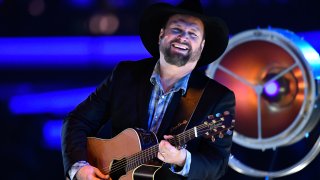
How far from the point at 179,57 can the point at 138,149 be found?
1.73 feet

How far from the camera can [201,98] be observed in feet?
10.4

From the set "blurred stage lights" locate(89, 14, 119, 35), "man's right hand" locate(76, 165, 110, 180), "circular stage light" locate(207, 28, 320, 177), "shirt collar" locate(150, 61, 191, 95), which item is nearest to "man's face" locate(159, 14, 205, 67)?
"shirt collar" locate(150, 61, 191, 95)

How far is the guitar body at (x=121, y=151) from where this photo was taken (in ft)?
9.91

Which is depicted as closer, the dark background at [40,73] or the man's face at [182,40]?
the man's face at [182,40]

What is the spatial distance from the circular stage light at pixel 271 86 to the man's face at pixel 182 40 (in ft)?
2.94

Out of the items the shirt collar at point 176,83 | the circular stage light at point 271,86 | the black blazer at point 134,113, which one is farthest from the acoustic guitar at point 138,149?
the circular stage light at point 271,86

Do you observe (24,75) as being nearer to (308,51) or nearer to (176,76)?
(176,76)

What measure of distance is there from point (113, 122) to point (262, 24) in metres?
1.57

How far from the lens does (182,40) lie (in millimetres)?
3176

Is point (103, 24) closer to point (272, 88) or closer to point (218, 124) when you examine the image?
point (272, 88)

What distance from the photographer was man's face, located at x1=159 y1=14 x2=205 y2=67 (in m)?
3.17

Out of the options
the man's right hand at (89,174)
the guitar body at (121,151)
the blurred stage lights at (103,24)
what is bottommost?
the man's right hand at (89,174)

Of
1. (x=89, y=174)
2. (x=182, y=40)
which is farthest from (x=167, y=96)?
(x=89, y=174)

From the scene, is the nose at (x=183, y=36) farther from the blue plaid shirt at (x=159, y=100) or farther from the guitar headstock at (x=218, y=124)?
the guitar headstock at (x=218, y=124)
